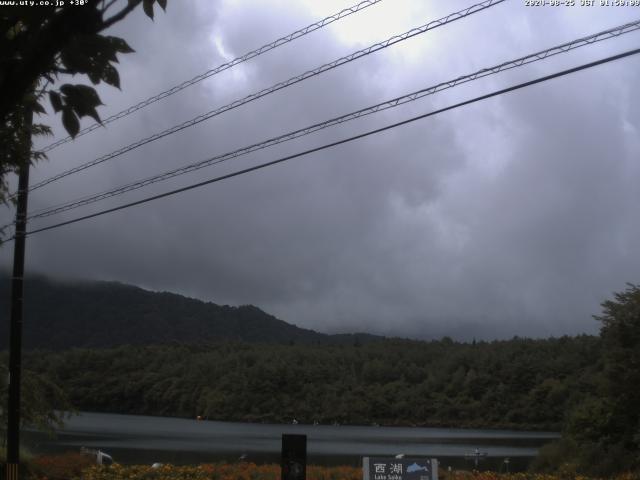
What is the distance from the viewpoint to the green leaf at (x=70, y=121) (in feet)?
11.9

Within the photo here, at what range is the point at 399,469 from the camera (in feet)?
45.8

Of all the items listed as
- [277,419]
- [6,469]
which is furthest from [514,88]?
[277,419]

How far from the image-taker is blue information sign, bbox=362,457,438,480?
13.8m

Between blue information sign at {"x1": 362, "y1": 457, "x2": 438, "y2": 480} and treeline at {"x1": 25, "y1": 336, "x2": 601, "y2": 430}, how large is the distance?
7150cm

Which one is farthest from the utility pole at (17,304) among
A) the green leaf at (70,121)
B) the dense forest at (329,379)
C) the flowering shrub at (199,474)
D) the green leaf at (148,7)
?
the dense forest at (329,379)

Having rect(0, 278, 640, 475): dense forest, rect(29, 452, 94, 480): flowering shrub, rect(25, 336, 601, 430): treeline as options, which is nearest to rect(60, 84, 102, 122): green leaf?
rect(29, 452, 94, 480): flowering shrub

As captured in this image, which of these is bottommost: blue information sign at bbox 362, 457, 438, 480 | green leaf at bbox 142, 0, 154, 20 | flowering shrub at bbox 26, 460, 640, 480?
flowering shrub at bbox 26, 460, 640, 480

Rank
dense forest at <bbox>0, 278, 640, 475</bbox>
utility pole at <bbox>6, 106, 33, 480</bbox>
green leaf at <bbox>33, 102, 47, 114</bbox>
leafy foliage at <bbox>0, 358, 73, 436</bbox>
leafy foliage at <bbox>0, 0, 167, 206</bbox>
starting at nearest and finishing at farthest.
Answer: leafy foliage at <bbox>0, 0, 167, 206</bbox>
green leaf at <bbox>33, 102, 47, 114</bbox>
utility pole at <bbox>6, 106, 33, 480</bbox>
leafy foliage at <bbox>0, 358, 73, 436</bbox>
dense forest at <bbox>0, 278, 640, 475</bbox>

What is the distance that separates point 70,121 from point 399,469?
11481 mm

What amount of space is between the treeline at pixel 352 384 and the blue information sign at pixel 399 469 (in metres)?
71.5

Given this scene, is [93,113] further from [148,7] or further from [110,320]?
[110,320]

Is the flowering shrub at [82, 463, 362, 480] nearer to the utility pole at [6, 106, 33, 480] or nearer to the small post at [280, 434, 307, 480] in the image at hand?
the utility pole at [6, 106, 33, 480]

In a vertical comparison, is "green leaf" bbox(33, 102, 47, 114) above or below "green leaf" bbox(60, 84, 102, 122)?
above

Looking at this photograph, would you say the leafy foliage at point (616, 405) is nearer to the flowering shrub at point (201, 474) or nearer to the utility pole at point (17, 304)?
the flowering shrub at point (201, 474)
